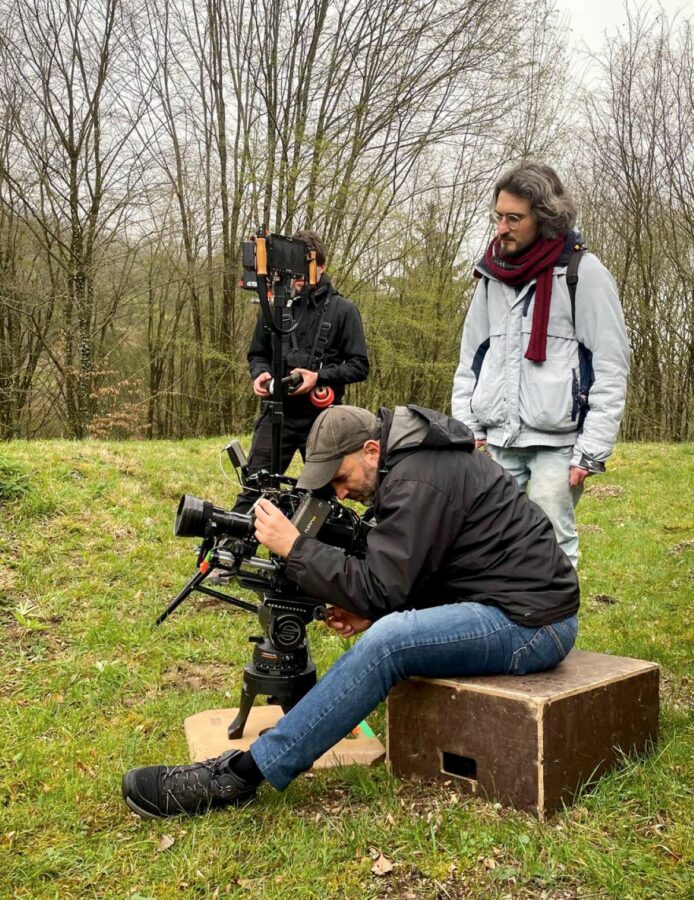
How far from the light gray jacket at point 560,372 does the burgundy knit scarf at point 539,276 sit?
Answer: 0.12ft

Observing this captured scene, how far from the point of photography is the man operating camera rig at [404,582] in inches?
95.4

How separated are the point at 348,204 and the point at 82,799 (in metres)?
12.5

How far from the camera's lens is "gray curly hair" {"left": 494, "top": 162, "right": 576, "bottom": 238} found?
2998mm

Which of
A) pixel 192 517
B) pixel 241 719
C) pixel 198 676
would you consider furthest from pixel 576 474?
pixel 198 676

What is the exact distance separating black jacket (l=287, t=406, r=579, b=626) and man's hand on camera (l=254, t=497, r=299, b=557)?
44mm

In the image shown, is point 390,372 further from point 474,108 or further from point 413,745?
point 413,745

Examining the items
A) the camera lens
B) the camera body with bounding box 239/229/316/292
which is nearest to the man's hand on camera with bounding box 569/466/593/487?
the camera lens

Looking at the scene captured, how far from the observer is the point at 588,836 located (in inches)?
87.6

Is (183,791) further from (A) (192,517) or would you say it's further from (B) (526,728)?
(B) (526,728)

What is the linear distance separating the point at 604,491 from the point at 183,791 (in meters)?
7.29

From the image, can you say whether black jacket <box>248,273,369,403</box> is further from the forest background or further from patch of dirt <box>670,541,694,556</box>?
the forest background

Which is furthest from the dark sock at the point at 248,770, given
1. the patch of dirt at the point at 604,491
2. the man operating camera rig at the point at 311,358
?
the patch of dirt at the point at 604,491

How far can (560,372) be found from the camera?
10.1 ft

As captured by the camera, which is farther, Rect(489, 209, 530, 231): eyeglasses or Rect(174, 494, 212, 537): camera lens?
Rect(489, 209, 530, 231): eyeglasses
